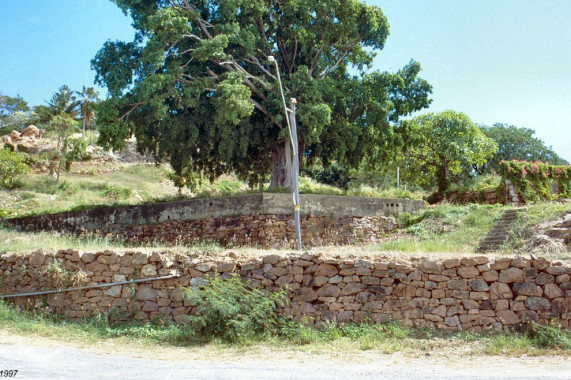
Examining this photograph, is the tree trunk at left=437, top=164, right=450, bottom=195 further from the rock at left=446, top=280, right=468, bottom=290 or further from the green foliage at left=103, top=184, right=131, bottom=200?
the rock at left=446, top=280, right=468, bottom=290

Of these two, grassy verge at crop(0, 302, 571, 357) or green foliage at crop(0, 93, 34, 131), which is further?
green foliage at crop(0, 93, 34, 131)

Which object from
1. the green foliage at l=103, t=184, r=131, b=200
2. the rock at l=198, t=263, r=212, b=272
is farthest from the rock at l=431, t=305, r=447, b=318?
the green foliage at l=103, t=184, r=131, b=200

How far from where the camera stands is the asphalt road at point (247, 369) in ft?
25.0

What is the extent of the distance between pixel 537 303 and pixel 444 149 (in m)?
24.7

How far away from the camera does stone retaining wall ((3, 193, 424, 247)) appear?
62.7 ft

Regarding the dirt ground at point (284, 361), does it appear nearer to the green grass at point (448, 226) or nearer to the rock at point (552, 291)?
the rock at point (552, 291)

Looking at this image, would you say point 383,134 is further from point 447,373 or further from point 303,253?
point 447,373

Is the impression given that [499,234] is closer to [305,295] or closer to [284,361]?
[305,295]

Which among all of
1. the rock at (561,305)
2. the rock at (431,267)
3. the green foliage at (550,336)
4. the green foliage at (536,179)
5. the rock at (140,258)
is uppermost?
the green foliage at (536,179)

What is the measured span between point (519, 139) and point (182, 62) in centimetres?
3917

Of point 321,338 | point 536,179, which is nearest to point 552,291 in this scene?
point 321,338

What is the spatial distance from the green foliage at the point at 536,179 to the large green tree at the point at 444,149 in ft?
29.5

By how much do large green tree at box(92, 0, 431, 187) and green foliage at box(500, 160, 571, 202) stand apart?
4.59 m

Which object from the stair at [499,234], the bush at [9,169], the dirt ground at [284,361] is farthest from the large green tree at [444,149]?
the bush at [9,169]
